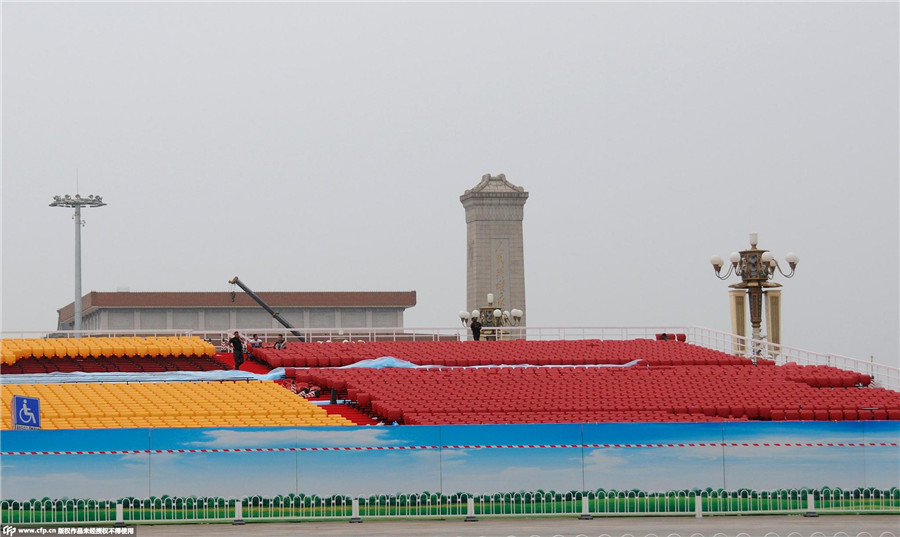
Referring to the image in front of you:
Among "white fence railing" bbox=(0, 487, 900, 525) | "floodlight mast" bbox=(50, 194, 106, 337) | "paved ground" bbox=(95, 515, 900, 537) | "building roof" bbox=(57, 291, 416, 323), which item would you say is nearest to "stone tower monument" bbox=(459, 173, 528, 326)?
"building roof" bbox=(57, 291, 416, 323)

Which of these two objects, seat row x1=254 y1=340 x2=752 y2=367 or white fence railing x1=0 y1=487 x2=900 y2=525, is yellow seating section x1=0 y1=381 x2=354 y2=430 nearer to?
white fence railing x1=0 y1=487 x2=900 y2=525

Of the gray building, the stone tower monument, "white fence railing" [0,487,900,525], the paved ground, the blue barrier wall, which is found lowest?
the paved ground

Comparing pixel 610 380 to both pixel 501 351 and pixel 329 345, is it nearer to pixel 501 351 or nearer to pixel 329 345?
pixel 501 351

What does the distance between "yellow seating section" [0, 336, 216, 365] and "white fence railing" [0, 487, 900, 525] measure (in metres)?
18.4

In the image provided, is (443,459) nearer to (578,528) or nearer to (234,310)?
(578,528)

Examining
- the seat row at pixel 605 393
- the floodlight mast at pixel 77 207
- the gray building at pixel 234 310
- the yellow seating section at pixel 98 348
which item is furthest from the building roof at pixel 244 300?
the seat row at pixel 605 393

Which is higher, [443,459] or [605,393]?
[605,393]

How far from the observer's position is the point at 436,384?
33406 millimetres

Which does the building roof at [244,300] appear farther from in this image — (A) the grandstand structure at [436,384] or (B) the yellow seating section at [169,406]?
(B) the yellow seating section at [169,406]

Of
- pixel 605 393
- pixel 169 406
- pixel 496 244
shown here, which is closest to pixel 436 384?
pixel 605 393

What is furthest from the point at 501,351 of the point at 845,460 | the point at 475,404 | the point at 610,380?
the point at 845,460

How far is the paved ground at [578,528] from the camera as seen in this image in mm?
21047

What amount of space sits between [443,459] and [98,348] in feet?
67.4

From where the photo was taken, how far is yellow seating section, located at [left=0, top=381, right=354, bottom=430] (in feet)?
85.3
